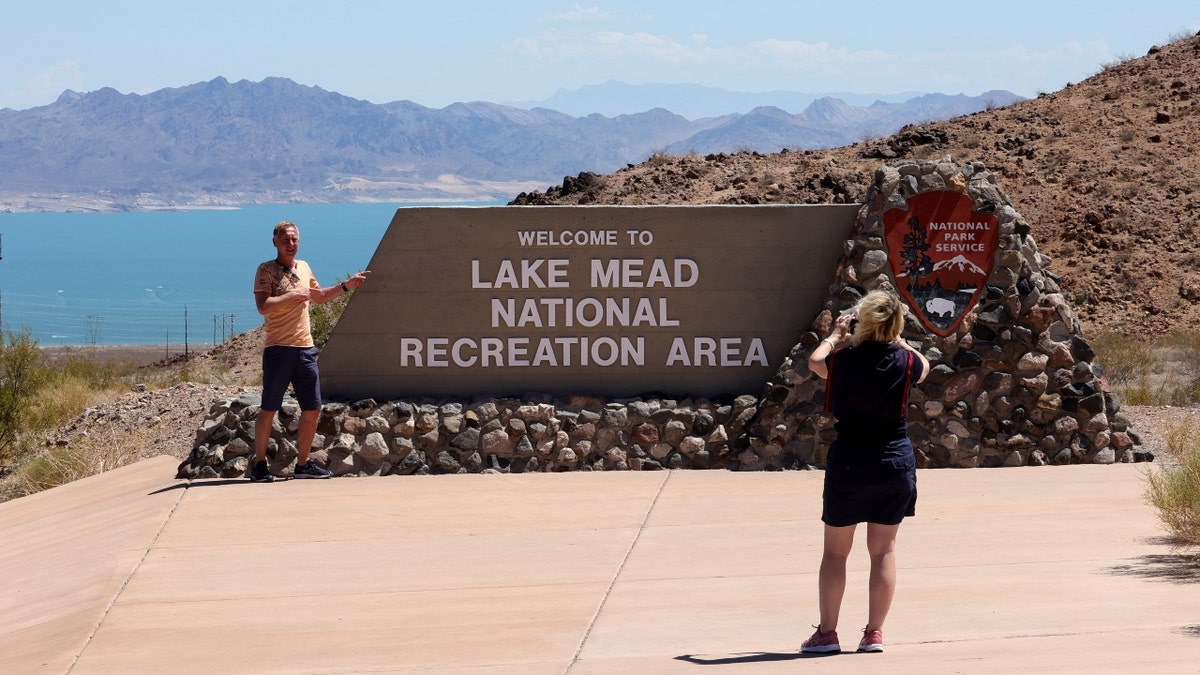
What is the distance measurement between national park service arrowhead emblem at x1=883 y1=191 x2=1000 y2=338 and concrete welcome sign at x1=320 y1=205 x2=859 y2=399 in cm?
50

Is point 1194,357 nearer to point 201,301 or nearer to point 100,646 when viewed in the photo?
point 100,646

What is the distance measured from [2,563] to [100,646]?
3128 mm

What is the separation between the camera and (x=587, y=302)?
40.3ft

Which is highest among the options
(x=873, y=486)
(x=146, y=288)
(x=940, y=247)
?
(x=940, y=247)

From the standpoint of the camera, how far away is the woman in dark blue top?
21.4ft

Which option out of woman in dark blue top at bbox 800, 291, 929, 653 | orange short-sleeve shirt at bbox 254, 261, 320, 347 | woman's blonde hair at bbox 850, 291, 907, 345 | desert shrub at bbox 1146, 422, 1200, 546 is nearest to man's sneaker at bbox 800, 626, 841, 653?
woman in dark blue top at bbox 800, 291, 929, 653

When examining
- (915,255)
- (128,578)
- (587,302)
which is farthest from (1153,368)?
(128,578)

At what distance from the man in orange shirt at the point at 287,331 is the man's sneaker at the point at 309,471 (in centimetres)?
36

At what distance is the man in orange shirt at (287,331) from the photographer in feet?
36.2

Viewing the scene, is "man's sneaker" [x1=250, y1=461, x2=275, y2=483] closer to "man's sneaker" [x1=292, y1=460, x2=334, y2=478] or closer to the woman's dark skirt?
"man's sneaker" [x1=292, y1=460, x2=334, y2=478]

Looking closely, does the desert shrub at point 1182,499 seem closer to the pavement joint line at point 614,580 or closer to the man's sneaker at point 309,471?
the pavement joint line at point 614,580

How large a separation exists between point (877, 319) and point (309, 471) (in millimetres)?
6388

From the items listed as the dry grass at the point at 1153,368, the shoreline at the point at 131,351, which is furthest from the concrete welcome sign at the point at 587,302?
the shoreline at the point at 131,351

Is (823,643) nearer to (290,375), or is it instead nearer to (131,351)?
(290,375)
